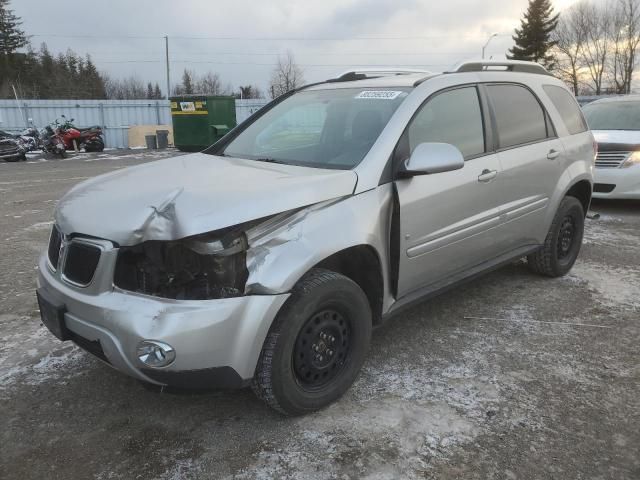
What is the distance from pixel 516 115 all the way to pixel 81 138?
62.3ft

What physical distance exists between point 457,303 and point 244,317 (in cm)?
247

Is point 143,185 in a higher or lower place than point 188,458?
higher

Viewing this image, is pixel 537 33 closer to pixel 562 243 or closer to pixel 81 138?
pixel 81 138

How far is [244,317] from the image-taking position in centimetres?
235

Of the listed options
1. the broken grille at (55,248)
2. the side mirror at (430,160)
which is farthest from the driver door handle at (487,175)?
the broken grille at (55,248)

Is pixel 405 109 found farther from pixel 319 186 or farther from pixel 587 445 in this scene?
pixel 587 445

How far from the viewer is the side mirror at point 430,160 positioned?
118 inches

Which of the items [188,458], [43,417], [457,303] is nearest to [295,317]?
[188,458]

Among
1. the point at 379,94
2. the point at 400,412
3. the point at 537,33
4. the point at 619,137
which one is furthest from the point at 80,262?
the point at 537,33

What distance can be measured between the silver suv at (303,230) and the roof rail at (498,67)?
0.02 m

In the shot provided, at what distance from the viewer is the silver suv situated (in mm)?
2361

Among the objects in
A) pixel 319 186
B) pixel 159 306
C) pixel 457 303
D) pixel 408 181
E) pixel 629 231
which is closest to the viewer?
pixel 159 306

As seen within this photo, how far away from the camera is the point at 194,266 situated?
239 centimetres

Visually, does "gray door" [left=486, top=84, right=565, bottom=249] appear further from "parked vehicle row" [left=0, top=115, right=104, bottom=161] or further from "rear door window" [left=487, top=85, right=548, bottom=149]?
"parked vehicle row" [left=0, top=115, right=104, bottom=161]
